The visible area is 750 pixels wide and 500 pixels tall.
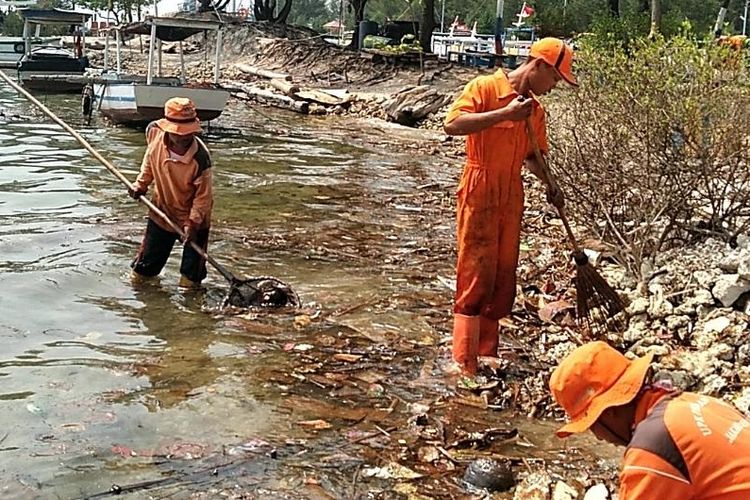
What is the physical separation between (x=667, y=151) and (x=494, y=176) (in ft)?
6.64

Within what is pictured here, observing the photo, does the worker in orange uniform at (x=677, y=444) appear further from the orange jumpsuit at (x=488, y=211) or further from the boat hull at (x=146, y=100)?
the boat hull at (x=146, y=100)

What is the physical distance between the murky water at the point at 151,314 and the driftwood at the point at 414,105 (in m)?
7.46

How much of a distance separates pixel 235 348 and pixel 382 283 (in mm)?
2004

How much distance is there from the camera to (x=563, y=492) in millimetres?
4148

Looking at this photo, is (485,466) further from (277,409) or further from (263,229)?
(263,229)

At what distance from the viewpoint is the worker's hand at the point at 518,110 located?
16.1 feet

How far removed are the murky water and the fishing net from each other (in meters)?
0.26

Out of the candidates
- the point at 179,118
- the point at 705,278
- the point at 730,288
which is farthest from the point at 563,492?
the point at 179,118

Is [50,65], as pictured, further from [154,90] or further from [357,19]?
[357,19]

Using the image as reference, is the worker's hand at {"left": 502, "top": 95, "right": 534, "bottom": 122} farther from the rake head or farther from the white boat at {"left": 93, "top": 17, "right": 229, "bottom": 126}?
the white boat at {"left": 93, "top": 17, "right": 229, "bottom": 126}

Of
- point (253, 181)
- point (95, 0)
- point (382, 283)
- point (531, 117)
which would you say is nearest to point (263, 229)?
point (382, 283)

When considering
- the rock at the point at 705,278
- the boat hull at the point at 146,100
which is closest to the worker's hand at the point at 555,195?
the rock at the point at 705,278

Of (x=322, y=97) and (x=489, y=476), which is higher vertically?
(x=322, y=97)

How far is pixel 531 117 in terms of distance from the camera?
5.24 m
